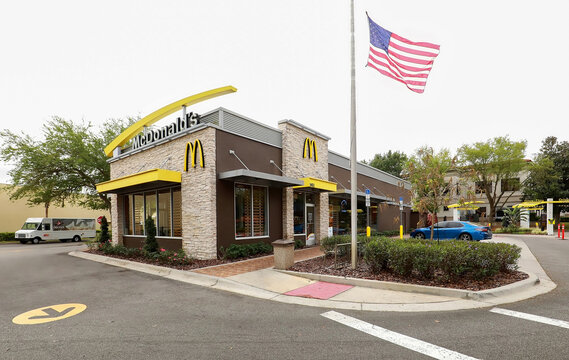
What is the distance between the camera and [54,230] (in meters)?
26.1

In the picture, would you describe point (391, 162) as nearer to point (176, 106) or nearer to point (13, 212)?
point (176, 106)

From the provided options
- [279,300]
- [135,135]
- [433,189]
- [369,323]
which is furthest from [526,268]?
[135,135]

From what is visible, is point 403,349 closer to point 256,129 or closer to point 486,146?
point 256,129

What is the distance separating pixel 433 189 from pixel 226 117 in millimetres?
7979

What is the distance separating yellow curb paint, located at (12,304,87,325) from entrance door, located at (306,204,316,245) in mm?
10981

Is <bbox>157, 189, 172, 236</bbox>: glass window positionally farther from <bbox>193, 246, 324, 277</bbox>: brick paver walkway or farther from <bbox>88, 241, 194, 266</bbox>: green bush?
<bbox>193, 246, 324, 277</bbox>: brick paver walkway

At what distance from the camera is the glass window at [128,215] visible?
51.3ft

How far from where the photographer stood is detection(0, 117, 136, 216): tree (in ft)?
75.0

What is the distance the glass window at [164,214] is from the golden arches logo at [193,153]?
218cm

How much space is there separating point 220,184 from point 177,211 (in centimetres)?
274

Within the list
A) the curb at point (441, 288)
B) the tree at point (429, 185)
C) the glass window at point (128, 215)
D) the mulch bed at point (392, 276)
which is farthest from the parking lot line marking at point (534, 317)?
the glass window at point (128, 215)

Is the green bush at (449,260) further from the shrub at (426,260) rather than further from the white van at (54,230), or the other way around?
the white van at (54,230)

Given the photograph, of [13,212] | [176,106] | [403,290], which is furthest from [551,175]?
[13,212]

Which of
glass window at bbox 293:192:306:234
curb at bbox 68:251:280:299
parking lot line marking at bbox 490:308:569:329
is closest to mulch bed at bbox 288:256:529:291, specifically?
parking lot line marking at bbox 490:308:569:329
